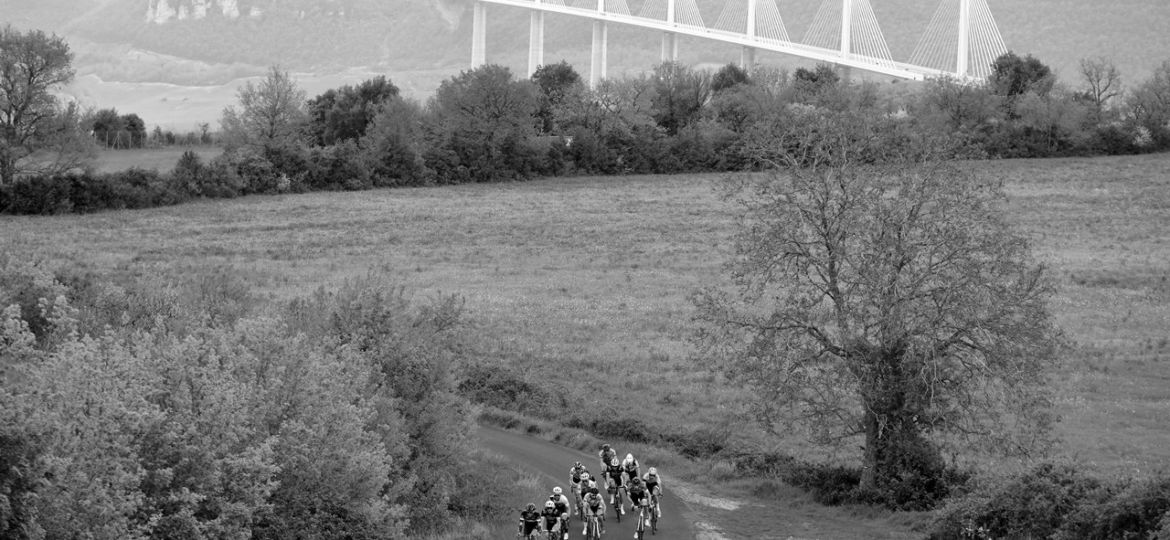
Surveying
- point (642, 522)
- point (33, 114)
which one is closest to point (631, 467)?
point (642, 522)

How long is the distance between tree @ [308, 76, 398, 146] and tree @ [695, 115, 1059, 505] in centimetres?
7961

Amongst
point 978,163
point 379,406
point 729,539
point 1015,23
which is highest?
point 1015,23

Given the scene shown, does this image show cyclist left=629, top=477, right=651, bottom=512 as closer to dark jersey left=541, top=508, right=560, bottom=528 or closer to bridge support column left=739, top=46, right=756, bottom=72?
dark jersey left=541, top=508, right=560, bottom=528

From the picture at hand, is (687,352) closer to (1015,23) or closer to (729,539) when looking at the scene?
(729,539)

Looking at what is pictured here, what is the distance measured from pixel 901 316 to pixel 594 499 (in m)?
8.77

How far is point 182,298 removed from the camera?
34906 millimetres

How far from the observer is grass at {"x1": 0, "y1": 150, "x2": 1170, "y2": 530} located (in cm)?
3997

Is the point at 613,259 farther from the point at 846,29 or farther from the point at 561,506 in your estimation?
the point at 846,29

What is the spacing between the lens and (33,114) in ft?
258

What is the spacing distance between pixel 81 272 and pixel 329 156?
49874 millimetres

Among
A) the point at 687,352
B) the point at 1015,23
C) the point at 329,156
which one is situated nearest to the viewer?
the point at 687,352

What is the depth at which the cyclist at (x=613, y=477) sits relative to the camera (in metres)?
29.5

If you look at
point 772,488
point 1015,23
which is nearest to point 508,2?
point 1015,23

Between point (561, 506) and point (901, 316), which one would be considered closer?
point (561, 506)
